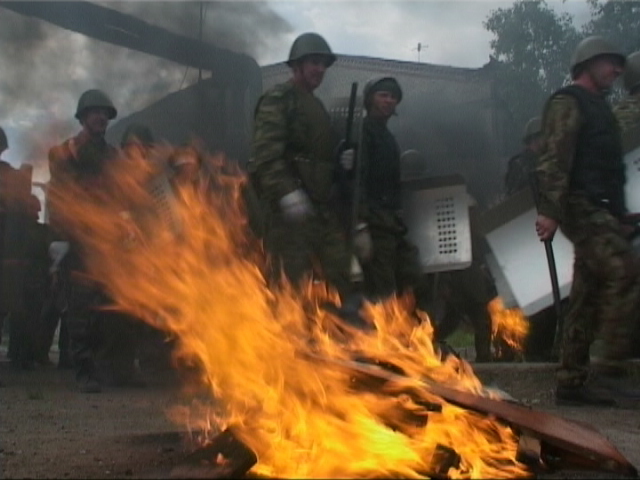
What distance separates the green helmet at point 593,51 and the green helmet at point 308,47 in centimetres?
142

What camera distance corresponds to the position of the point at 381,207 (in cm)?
632

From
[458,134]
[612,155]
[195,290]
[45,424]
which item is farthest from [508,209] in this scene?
[45,424]

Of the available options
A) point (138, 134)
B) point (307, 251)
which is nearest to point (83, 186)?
point (138, 134)

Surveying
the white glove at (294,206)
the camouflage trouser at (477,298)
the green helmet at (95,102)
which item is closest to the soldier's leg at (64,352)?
the green helmet at (95,102)

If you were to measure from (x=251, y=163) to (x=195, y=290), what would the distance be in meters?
1.29

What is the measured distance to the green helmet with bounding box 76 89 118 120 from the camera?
630 cm

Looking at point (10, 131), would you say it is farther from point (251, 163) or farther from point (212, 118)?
point (251, 163)

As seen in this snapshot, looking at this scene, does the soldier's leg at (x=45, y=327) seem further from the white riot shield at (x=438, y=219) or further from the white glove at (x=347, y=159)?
the white glove at (x=347, y=159)

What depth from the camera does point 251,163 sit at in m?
5.86

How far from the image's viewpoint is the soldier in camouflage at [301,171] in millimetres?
5629

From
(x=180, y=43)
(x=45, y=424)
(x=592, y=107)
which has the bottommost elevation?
(x=45, y=424)

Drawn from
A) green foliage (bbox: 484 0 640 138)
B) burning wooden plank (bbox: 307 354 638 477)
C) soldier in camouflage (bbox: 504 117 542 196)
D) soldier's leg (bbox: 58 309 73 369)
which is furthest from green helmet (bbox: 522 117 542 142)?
burning wooden plank (bbox: 307 354 638 477)

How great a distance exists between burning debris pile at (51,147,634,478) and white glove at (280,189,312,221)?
1.16ft

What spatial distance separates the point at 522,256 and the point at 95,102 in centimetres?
312
